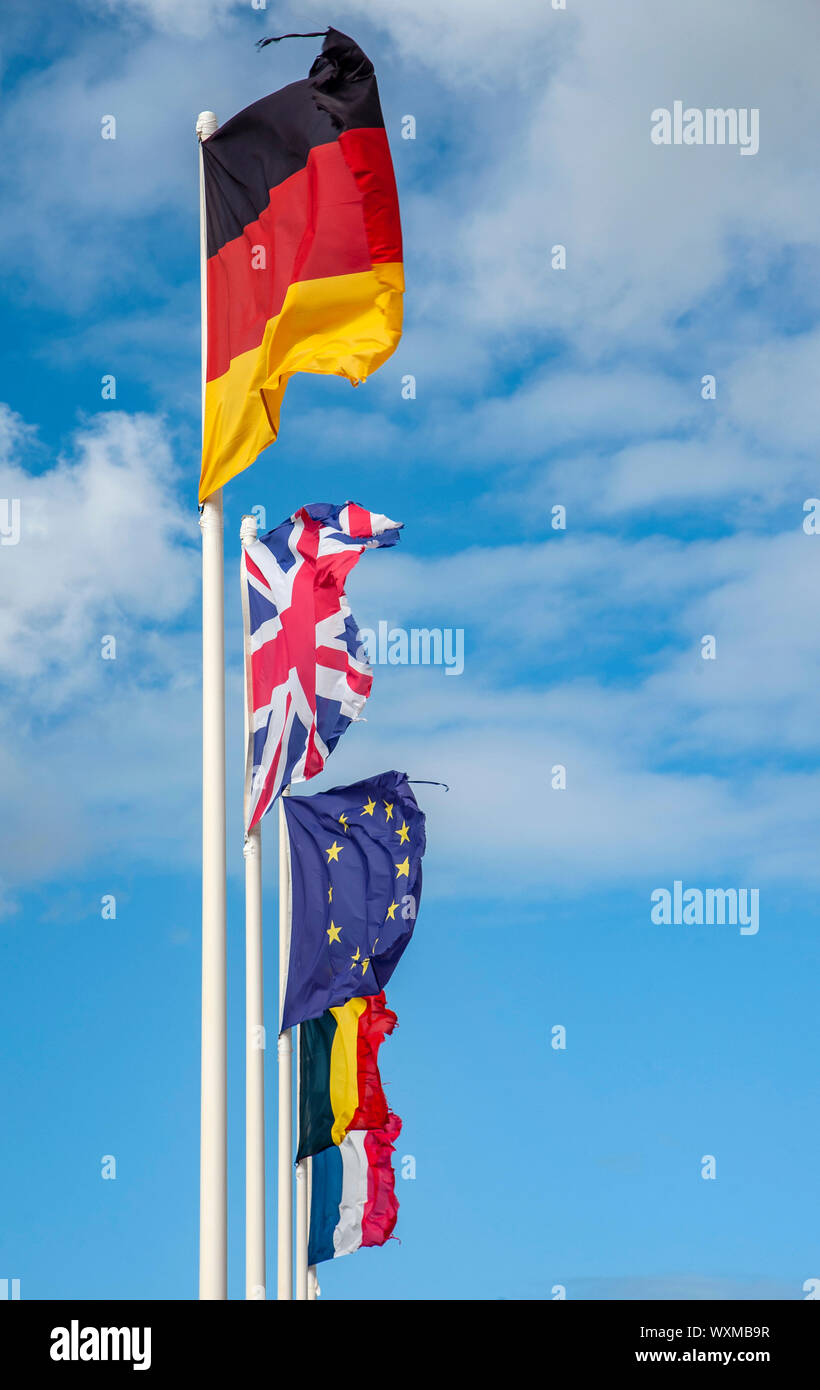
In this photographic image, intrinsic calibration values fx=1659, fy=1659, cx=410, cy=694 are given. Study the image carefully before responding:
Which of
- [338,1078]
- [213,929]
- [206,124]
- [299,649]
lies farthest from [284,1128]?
[206,124]

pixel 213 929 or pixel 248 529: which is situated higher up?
pixel 248 529

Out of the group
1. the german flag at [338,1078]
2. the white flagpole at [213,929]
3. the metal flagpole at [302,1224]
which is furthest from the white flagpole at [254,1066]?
the metal flagpole at [302,1224]

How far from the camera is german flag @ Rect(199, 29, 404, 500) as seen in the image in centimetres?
1303

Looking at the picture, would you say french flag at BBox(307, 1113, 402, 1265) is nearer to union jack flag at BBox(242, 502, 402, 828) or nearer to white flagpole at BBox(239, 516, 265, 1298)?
white flagpole at BBox(239, 516, 265, 1298)

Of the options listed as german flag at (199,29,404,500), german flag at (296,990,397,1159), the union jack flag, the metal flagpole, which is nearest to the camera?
german flag at (199,29,404,500)

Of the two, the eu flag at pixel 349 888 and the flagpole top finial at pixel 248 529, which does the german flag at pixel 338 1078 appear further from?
the flagpole top finial at pixel 248 529

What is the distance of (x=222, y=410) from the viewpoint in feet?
43.1

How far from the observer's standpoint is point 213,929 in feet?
39.9

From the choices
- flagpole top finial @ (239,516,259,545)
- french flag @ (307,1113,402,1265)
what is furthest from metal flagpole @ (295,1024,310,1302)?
flagpole top finial @ (239,516,259,545)

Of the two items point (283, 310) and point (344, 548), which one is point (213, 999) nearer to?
point (283, 310)

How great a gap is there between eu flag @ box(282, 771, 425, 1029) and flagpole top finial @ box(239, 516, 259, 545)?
129 inches

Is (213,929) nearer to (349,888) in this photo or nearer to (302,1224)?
(349,888)

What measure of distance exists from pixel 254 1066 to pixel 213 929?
768cm
